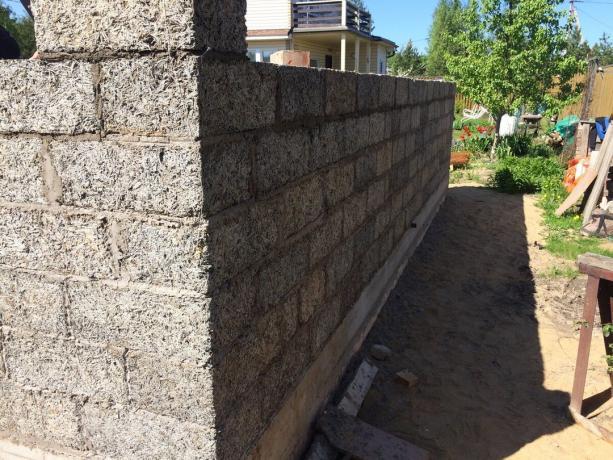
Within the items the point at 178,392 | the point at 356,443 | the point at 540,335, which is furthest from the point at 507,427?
the point at 178,392

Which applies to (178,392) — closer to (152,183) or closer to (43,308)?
(43,308)

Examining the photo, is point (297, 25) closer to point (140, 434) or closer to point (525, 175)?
point (525, 175)

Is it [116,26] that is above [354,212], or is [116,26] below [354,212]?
above

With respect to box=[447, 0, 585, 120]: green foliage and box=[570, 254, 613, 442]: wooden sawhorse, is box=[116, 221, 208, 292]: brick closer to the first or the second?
box=[570, 254, 613, 442]: wooden sawhorse

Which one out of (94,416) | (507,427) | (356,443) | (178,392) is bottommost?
(507,427)

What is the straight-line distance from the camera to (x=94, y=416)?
1948 millimetres

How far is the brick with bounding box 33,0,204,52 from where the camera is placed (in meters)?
1.49

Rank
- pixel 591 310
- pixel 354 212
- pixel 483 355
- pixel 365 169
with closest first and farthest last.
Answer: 1. pixel 591 310
2. pixel 354 212
3. pixel 365 169
4. pixel 483 355

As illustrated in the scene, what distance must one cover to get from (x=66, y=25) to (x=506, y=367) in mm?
4004

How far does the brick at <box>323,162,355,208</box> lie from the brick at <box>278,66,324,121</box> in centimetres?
40

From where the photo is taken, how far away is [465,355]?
4301mm

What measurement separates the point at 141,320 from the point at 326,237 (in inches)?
53.9

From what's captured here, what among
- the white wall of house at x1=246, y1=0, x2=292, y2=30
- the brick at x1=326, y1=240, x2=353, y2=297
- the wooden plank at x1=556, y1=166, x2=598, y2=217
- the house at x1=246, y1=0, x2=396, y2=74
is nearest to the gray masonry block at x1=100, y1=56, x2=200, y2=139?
the brick at x1=326, y1=240, x2=353, y2=297

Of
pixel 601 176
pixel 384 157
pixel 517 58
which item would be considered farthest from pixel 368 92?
pixel 517 58
